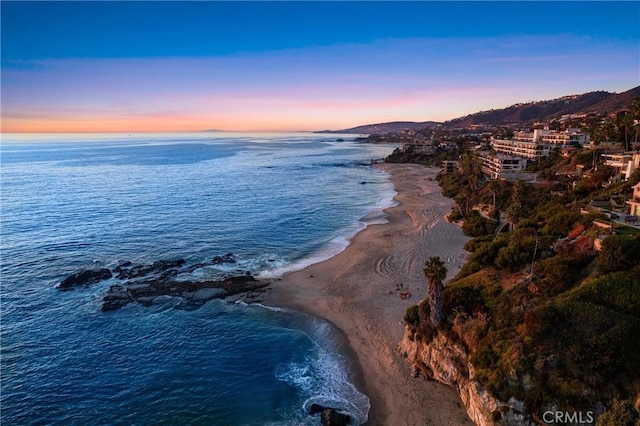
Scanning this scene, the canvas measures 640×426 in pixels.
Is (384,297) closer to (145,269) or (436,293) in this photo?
(436,293)

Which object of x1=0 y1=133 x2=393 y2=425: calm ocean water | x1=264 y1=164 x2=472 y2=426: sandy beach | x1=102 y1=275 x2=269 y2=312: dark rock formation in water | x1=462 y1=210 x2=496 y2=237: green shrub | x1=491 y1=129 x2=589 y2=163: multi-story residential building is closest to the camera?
x1=264 y1=164 x2=472 y2=426: sandy beach

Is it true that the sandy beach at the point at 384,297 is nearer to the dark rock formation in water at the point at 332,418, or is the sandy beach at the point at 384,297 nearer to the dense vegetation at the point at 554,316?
the dark rock formation in water at the point at 332,418

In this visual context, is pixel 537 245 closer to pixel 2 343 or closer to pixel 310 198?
pixel 2 343

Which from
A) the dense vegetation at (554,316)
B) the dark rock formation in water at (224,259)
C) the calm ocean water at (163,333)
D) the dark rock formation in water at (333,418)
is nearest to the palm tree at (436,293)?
the dense vegetation at (554,316)

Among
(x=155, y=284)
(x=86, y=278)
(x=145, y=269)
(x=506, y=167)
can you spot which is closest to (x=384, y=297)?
(x=155, y=284)

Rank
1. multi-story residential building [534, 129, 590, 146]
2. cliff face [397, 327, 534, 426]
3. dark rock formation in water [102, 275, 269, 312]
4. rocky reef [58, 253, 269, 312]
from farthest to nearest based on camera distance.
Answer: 1. multi-story residential building [534, 129, 590, 146]
2. rocky reef [58, 253, 269, 312]
3. dark rock formation in water [102, 275, 269, 312]
4. cliff face [397, 327, 534, 426]

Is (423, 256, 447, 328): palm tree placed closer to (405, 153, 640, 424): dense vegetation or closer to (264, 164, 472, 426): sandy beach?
(405, 153, 640, 424): dense vegetation

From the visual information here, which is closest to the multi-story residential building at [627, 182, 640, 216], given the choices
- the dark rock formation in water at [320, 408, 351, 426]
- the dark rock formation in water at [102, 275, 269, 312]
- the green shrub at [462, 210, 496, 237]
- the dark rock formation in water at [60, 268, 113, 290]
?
the green shrub at [462, 210, 496, 237]
